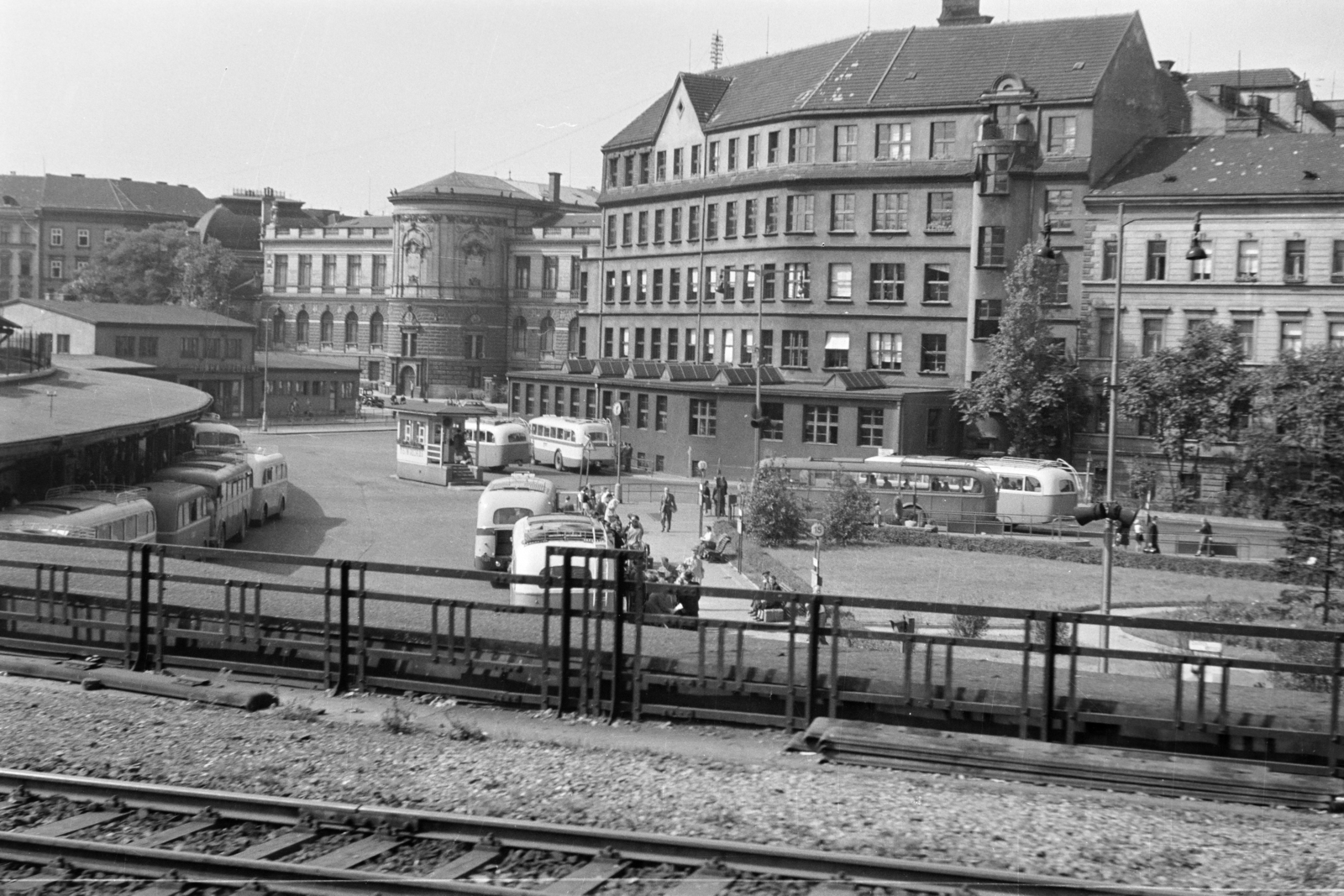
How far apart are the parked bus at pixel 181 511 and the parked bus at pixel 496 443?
24.1 meters

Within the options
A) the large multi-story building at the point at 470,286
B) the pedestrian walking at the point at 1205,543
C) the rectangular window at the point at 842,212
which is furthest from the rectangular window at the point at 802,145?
the large multi-story building at the point at 470,286

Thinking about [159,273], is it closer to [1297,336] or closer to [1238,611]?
[1297,336]

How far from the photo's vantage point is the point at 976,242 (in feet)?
203

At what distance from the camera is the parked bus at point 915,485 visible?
163 feet

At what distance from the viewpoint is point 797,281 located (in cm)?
6719

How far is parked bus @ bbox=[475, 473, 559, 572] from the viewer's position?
36500mm

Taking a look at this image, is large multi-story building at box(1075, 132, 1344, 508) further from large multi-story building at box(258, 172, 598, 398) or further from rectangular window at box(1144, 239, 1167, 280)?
large multi-story building at box(258, 172, 598, 398)

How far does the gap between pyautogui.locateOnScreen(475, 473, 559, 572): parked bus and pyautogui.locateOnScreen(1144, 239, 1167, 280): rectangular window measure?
2886 cm

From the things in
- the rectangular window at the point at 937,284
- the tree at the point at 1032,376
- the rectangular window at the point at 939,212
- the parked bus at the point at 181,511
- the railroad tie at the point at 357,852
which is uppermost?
the rectangular window at the point at 939,212

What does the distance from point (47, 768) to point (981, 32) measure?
5924 centimetres

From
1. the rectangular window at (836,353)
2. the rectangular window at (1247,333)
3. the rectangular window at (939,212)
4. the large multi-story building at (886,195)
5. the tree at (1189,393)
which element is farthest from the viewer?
the rectangular window at (836,353)

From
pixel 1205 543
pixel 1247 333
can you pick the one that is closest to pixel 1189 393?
pixel 1247 333

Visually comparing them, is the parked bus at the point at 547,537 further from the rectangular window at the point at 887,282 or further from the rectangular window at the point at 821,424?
the rectangular window at the point at 887,282

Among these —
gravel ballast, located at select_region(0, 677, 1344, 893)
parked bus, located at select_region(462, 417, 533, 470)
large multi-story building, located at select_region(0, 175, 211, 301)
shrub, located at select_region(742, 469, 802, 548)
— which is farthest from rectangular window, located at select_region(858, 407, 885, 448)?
large multi-story building, located at select_region(0, 175, 211, 301)
